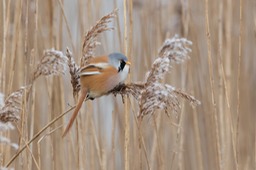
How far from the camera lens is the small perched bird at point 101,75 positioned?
47.8 inches

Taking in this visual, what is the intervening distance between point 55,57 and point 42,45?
0.85 meters

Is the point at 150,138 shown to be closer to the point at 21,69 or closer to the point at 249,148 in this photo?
the point at 249,148

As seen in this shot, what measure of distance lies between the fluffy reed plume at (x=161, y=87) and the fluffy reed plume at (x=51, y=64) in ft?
0.53

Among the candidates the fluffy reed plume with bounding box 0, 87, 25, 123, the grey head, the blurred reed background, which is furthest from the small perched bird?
the blurred reed background

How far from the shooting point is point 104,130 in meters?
2.37

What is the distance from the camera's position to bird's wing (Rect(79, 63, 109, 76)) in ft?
3.99

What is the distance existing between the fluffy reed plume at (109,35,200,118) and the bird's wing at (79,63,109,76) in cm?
11

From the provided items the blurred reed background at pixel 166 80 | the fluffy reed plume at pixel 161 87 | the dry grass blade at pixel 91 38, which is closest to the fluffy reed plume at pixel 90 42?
the dry grass blade at pixel 91 38

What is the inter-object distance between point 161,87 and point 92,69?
0.19m

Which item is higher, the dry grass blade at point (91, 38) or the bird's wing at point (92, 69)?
the dry grass blade at point (91, 38)

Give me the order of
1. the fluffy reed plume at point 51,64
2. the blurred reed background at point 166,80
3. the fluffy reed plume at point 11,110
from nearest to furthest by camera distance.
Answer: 1. the fluffy reed plume at point 11,110
2. the fluffy reed plume at point 51,64
3. the blurred reed background at point 166,80

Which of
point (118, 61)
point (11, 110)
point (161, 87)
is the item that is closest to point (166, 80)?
point (118, 61)

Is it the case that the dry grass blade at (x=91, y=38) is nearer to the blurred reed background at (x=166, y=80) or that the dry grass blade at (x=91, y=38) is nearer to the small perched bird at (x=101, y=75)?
the small perched bird at (x=101, y=75)

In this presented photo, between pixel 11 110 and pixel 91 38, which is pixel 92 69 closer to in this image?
pixel 91 38
